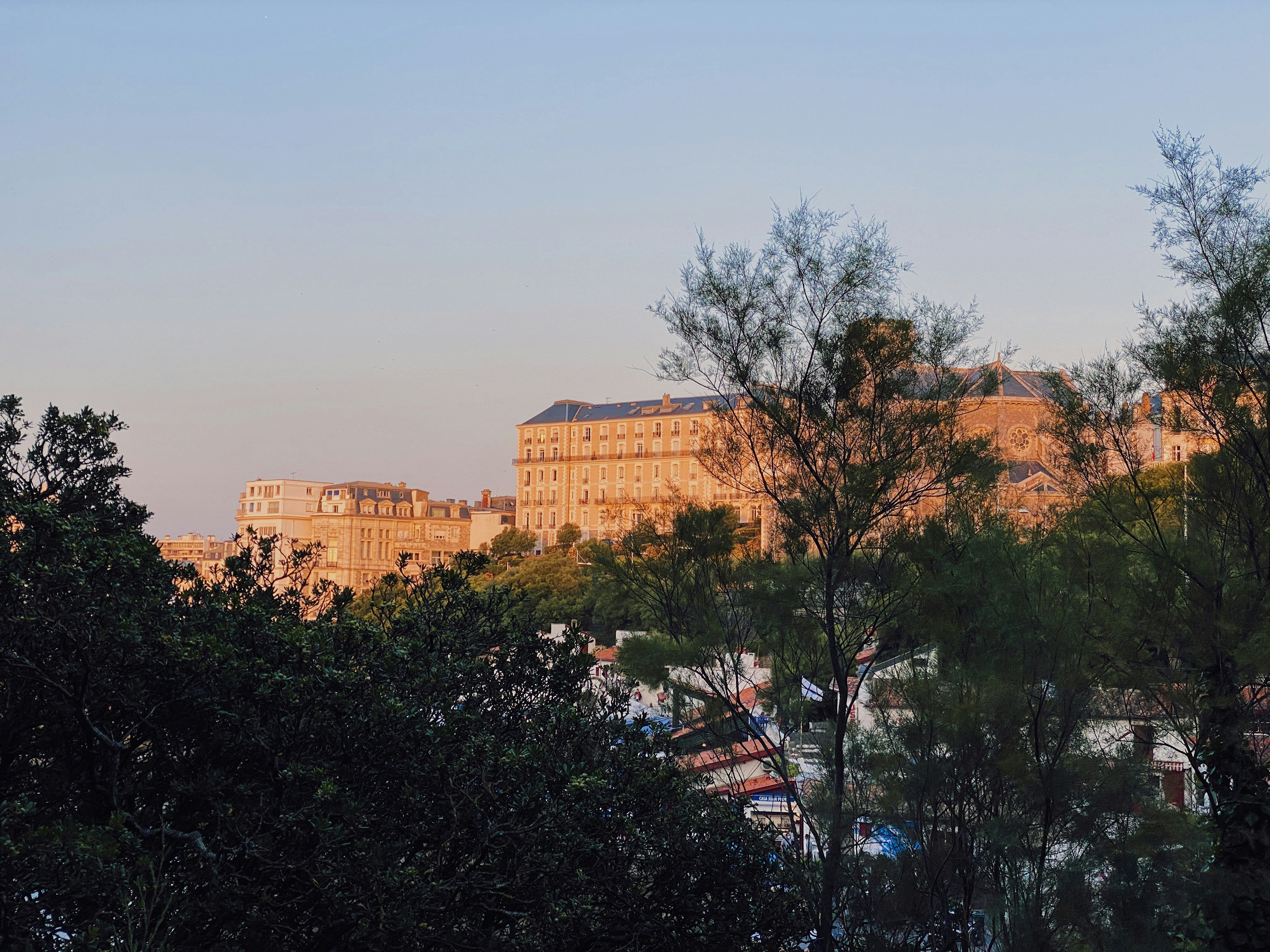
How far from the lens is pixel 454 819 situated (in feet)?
24.5

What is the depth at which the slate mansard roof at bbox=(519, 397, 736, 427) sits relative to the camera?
102688 mm

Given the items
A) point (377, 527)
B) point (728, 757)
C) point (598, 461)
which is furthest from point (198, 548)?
point (728, 757)

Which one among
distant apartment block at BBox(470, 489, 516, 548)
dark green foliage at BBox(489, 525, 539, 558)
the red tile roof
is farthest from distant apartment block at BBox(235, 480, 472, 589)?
the red tile roof

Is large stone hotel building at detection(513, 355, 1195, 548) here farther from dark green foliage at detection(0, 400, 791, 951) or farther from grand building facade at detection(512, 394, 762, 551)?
dark green foliage at detection(0, 400, 791, 951)

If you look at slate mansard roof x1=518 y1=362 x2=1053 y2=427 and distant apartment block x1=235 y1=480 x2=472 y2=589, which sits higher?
slate mansard roof x1=518 y1=362 x2=1053 y2=427

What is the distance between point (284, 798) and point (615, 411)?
10030 centimetres

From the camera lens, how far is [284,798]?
737cm

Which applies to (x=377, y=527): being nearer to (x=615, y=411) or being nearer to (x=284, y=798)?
(x=615, y=411)

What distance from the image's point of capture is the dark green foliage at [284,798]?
6.99m

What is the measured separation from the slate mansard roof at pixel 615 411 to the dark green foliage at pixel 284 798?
89171 mm

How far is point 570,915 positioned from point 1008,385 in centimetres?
7482

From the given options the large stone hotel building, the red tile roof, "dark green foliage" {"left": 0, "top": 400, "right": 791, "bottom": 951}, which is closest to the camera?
"dark green foliage" {"left": 0, "top": 400, "right": 791, "bottom": 951}

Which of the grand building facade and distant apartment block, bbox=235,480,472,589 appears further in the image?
distant apartment block, bbox=235,480,472,589

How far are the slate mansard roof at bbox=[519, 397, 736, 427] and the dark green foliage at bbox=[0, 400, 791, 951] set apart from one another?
89.2 meters
